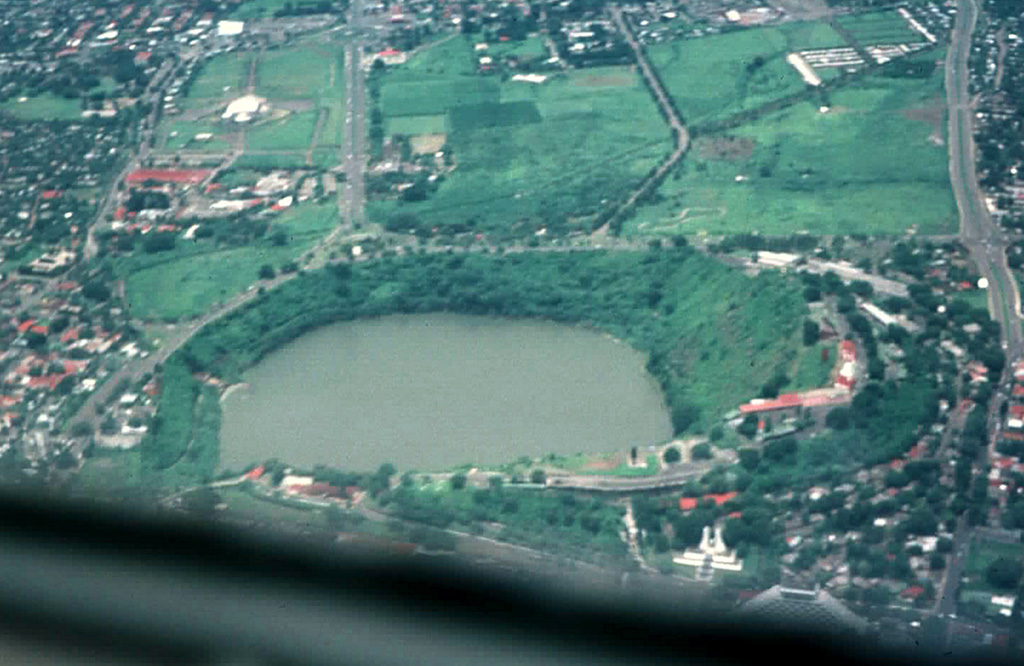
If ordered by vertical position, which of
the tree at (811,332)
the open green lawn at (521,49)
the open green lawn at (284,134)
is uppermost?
the tree at (811,332)

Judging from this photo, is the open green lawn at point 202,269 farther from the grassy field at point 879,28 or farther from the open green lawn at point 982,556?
the grassy field at point 879,28

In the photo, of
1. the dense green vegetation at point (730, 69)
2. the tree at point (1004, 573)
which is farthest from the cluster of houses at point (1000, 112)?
the tree at point (1004, 573)

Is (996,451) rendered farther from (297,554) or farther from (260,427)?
(297,554)

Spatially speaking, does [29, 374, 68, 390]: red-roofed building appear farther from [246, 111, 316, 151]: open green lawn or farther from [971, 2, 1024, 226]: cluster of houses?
[971, 2, 1024, 226]: cluster of houses

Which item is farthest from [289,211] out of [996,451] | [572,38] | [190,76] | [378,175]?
[996,451]

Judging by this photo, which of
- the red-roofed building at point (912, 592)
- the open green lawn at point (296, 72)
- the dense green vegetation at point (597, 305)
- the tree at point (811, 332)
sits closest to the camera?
the red-roofed building at point (912, 592)

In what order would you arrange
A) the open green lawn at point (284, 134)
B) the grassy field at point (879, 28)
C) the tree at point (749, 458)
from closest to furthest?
the tree at point (749, 458)
the open green lawn at point (284, 134)
the grassy field at point (879, 28)

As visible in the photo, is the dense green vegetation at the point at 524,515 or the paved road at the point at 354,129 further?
the paved road at the point at 354,129
